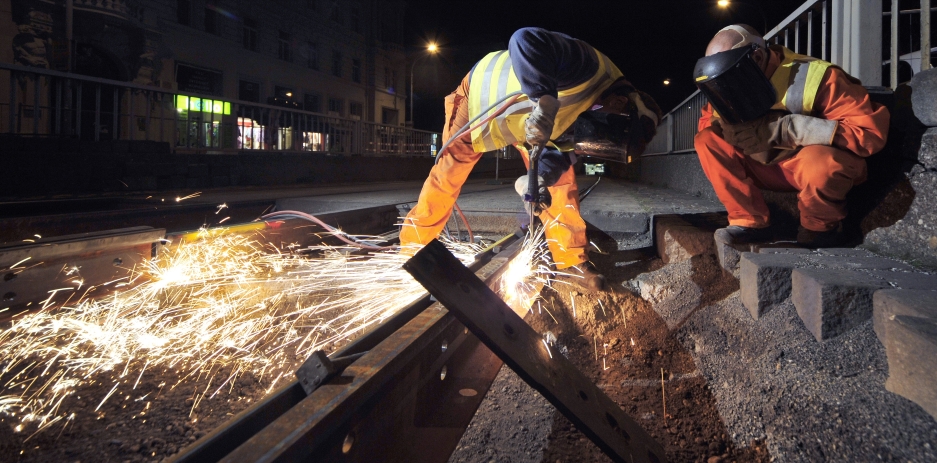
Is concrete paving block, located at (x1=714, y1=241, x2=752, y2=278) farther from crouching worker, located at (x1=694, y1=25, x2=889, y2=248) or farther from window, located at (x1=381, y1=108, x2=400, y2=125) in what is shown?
window, located at (x1=381, y1=108, x2=400, y2=125)

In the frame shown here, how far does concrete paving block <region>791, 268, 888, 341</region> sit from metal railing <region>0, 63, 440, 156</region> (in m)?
7.87

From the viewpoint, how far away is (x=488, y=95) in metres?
2.85

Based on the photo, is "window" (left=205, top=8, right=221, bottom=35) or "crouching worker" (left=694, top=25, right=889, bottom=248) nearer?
"crouching worker" (left=694, top=25, right=889, bottom=248)

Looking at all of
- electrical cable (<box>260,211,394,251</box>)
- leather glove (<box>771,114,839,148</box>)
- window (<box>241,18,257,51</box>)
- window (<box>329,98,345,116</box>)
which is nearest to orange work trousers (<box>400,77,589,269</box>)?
electrical cable (<box>260,211,394,251</box>)

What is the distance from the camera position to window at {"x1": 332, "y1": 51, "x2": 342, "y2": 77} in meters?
26.2

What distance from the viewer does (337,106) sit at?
2656 cm

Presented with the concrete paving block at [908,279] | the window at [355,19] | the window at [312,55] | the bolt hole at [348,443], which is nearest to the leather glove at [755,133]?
the concrete paving block at [908,279]

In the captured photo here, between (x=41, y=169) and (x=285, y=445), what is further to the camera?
(x=41, y=169)

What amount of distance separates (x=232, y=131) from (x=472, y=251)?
693 cm

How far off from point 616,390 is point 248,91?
74.2 ft

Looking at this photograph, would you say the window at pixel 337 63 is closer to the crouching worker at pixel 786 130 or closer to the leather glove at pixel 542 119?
the leather glove at pixel 542 119

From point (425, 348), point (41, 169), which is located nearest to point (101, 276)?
point (425, 348)

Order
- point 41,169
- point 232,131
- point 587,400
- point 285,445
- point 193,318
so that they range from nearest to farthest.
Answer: point 285,445, point 587,400, point 193,318, point 41,169, point 232,131

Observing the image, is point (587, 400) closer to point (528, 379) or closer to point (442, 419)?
point (528, 379)
